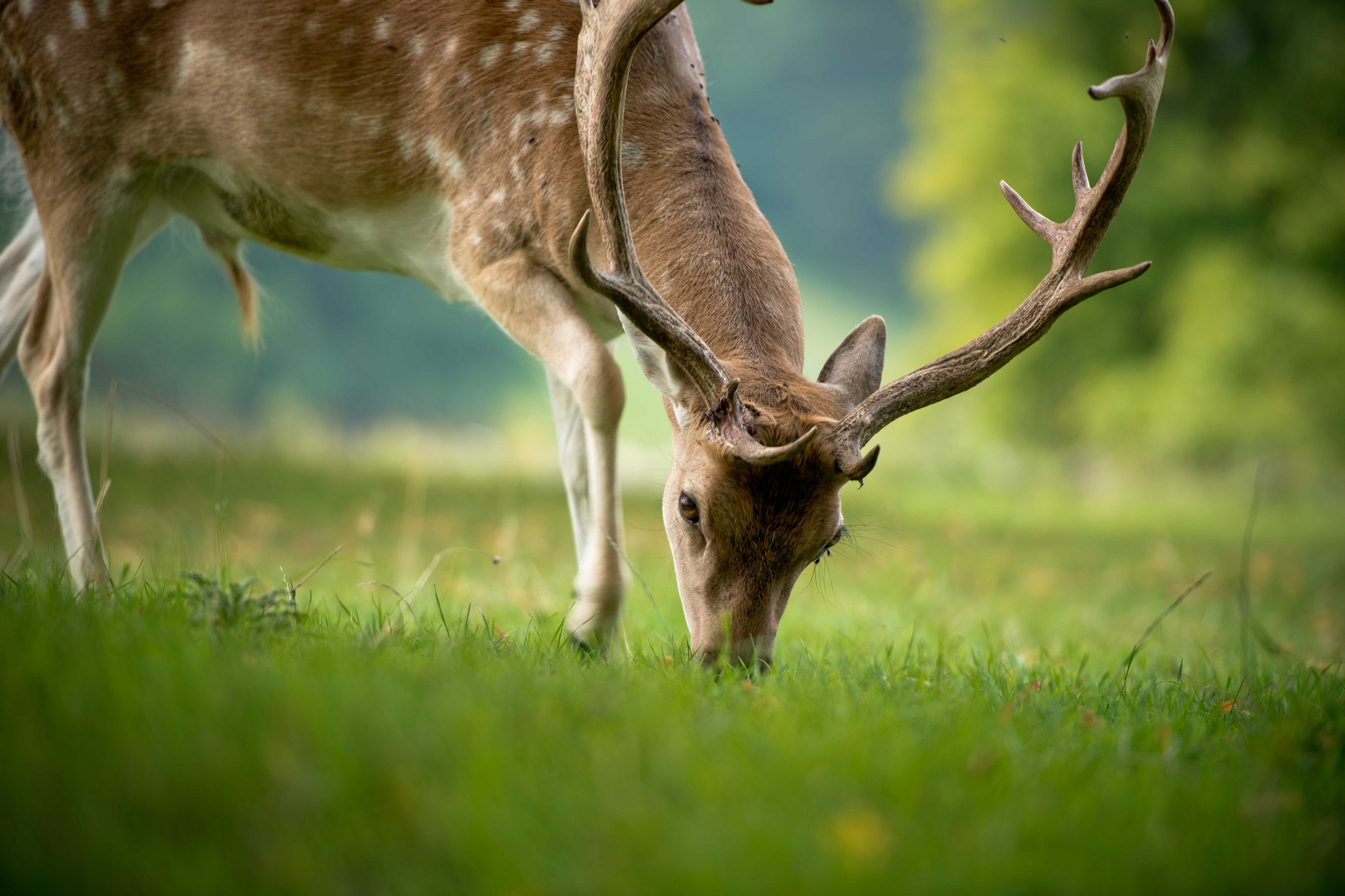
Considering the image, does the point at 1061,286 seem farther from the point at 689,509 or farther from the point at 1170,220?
the point at 1170,220

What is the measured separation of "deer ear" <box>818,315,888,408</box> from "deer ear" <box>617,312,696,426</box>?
0.58m

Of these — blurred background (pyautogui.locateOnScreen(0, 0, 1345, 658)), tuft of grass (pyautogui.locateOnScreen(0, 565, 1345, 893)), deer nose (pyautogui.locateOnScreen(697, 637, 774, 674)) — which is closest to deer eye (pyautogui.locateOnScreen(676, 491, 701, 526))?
deer nose (pyautogui.locateOnScreen(697, 637, 774, 674))

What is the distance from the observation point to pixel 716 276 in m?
3.48

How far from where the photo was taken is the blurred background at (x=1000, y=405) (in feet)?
24.0

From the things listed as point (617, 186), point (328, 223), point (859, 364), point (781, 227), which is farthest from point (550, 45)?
point (781, 227)

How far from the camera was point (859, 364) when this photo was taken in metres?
3.60

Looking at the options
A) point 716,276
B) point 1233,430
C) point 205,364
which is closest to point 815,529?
point 716,276

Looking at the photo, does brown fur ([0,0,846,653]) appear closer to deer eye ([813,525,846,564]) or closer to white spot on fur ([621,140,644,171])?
white spot on fur ([621,140,644,171])

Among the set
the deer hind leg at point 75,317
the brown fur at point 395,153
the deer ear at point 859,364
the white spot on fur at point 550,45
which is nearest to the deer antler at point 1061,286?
the deer ear at point 859,364

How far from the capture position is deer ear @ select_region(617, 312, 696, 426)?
10.5ft

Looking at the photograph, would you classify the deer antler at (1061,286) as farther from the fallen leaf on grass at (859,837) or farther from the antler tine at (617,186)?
the fallen leaf on grass at (859,837)

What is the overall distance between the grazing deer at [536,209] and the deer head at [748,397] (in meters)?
0.01

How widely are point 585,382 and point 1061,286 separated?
5.64ft

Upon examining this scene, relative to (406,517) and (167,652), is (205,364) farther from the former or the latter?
(167,652)
